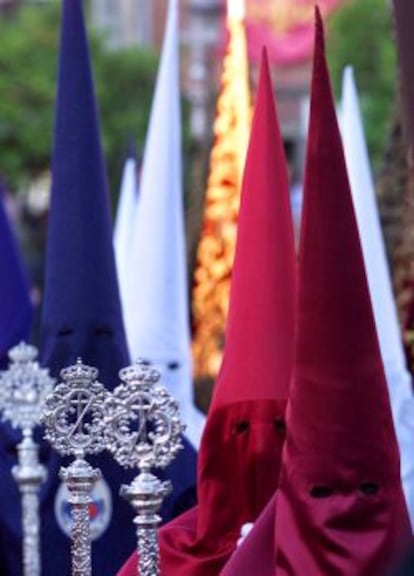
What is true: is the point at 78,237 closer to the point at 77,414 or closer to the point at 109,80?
the point at 77,414

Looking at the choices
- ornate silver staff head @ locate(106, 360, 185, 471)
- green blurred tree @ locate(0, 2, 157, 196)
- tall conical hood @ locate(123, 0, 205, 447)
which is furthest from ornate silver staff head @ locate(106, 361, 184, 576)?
green blurred tree @ locate(0, 2, 157, 196)

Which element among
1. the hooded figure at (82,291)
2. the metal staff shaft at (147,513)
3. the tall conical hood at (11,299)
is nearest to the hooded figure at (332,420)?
the metal staff shaft at (147,513)

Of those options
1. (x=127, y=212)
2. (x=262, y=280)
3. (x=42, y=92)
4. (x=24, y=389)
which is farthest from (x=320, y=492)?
(x=42, y=92)

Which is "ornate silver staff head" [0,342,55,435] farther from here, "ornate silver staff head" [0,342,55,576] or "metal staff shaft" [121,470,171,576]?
"metal staff shaft" [121,470,171,576]

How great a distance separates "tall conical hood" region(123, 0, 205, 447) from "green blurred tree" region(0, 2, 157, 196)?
17.0 meters

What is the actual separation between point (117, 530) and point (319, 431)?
68.3 inches

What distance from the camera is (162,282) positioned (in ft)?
22.1

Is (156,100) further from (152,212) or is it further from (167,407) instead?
(167,407)

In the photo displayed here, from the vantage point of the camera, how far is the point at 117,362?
5.61 meters

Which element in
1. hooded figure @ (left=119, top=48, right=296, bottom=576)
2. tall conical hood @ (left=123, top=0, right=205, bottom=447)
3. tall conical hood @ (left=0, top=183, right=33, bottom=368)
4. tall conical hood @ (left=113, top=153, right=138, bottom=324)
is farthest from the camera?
tall conical hood @ (left=113, top=153, right=138, bottom=324)

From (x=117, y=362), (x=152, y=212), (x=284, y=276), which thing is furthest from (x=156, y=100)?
(x=284, y=276)

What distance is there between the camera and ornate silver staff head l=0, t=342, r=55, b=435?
5.23 meters

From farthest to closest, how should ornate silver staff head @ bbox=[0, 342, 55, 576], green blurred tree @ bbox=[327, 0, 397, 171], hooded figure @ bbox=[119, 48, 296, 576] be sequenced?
green blurred tree @ bbox=[327, 0, 397, 171] → ornate silver staff head @ bbox=[0, 342, 55, 576] → hooded figure @ bbox=[119, 48, 296, 576]

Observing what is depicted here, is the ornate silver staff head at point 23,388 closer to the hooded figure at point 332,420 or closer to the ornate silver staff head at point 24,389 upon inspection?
the ornate silver staff head at point 24,389
